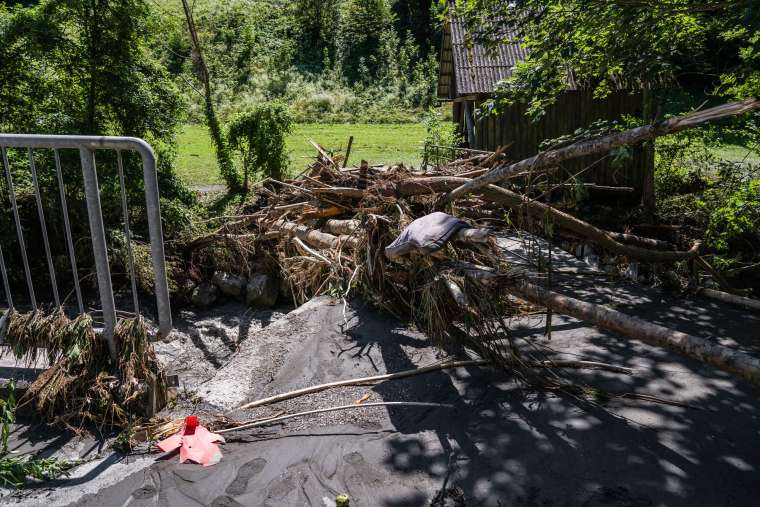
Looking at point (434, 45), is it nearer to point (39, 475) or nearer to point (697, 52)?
point (697, 52)

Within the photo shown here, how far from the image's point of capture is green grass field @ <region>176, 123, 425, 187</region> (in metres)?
15.4

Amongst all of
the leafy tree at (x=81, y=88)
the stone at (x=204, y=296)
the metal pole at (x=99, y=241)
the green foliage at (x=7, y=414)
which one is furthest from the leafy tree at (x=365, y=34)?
the green foliage at (x=7, y=414)

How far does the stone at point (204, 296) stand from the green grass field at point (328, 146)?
5.10 metres

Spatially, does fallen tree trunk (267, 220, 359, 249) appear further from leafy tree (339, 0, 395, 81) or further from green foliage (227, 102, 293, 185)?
leafy tree (339, 0, 395, 81)

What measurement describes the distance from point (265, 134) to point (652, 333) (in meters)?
10.0

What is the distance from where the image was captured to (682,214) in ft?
30.3

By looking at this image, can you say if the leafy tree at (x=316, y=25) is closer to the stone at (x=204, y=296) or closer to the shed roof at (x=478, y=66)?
the shed roof at (x=478, y=66)

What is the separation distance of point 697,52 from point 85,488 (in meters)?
8.08

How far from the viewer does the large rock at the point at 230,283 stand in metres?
8.16

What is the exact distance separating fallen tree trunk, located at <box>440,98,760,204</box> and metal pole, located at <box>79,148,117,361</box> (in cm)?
323

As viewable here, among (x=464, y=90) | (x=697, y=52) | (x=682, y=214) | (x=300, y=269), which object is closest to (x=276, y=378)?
(x=300, y=269)

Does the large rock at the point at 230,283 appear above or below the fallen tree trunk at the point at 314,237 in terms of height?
below

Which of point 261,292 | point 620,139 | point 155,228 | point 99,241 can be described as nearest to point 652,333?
point 620,139

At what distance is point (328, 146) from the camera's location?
61.2 ft
